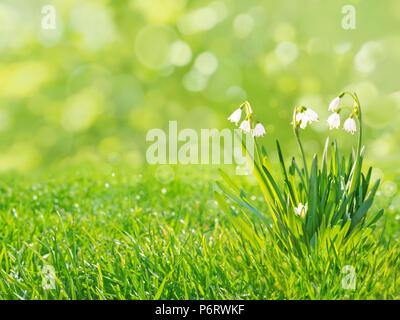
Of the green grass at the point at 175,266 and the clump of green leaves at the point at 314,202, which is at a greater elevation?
the clump of green leaves at the point at 314,202

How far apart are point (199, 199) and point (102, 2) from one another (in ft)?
14.1

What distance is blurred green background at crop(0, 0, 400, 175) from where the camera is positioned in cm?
624

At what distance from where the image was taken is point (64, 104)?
675cm

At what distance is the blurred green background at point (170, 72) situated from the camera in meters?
6.24

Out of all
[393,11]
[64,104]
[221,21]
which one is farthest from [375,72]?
[64,104]

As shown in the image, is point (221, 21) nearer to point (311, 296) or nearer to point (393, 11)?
point (393, 11)

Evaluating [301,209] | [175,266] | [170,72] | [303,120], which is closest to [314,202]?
[301,209]

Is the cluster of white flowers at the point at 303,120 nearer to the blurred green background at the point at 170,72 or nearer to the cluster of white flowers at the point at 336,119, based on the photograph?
the cluster of white flowers at the point at 336,119

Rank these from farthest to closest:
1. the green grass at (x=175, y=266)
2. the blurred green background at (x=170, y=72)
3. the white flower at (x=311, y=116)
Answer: the blurred green background at (x=170, y=72) → the white flower at (x=311, y=116) → the green grass at (x=175, y=266)

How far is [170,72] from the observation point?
6730mm

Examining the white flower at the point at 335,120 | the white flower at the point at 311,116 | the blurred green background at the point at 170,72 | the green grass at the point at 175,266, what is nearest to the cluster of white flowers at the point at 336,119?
the white flower at the point at 335,120

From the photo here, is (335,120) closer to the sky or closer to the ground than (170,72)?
closer to the ground

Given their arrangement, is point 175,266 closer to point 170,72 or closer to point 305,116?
point 305,116

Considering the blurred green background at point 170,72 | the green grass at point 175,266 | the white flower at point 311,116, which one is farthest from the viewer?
the blurred green background at point 170,72
